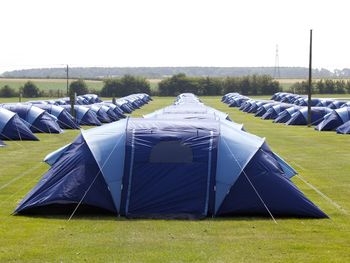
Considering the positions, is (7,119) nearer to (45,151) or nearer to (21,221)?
(45,151)

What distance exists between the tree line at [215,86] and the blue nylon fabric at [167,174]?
10744 cm

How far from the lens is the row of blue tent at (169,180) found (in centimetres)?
1373

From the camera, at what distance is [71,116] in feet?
140

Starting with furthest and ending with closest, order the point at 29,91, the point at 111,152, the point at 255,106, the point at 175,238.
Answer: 1. the point at 29,91
2. the point at 255,106
3. the point at 111,152
4. the point at 175,238

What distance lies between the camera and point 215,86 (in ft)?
407

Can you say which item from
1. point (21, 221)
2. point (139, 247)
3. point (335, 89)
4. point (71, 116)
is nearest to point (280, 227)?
point (139, 247)

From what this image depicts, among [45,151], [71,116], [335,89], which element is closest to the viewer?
[45,151]

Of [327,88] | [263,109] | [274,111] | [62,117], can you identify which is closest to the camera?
[62,117]

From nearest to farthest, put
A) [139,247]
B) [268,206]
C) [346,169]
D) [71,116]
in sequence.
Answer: [139,247] < [268,206] < [346,169] < [71,116]

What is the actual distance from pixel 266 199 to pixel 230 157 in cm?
124

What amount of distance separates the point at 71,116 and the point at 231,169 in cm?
2978

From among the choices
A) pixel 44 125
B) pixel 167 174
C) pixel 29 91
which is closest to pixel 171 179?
pixel 167 174

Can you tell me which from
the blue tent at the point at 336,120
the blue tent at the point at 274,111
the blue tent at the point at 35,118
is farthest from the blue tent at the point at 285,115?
the blue tent at the point at 35,118

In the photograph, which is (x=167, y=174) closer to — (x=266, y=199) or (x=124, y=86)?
(x=266, y=199)
